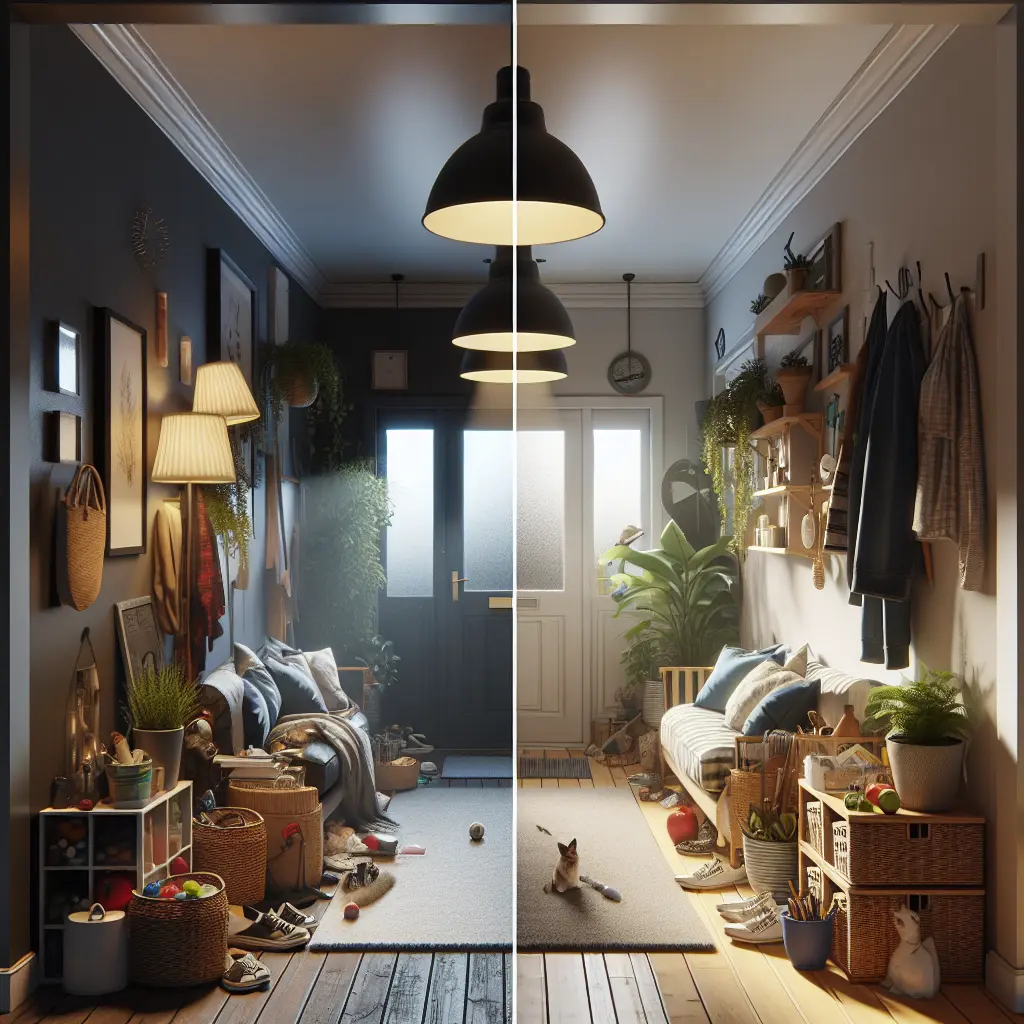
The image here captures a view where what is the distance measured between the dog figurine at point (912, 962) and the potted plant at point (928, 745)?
0.26 meters

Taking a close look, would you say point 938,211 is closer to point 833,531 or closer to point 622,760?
point 833,531

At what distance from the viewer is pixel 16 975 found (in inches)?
83.0

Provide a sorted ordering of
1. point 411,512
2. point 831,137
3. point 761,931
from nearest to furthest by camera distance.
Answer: point 411,512
point 761,931
point 831,137

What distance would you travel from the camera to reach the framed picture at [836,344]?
9.43 ft

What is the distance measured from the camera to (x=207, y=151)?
233 cm

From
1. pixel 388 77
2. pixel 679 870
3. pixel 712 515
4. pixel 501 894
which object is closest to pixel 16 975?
pixel 501 894

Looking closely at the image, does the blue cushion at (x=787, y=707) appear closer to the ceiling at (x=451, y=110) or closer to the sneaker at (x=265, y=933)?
the ceiling at (x=451, y=110)

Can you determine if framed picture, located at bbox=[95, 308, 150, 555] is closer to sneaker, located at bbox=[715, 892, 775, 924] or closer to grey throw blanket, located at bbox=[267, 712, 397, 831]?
grey throw blanket, located at bbox=[267, 712, 397, 831]

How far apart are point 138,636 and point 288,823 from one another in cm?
59

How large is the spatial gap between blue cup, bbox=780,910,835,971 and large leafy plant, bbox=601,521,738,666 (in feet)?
Result: 2.25

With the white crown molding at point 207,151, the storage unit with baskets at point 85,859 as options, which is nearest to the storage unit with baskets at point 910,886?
the storage unit with baskets at point 85,859

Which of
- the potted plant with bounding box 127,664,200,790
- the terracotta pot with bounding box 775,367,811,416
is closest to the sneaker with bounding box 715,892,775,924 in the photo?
the terracotta pot with bounding box 775,367,811,416

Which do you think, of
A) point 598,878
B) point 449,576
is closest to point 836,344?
point 449,576

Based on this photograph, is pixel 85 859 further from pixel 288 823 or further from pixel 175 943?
pixel 288 823
